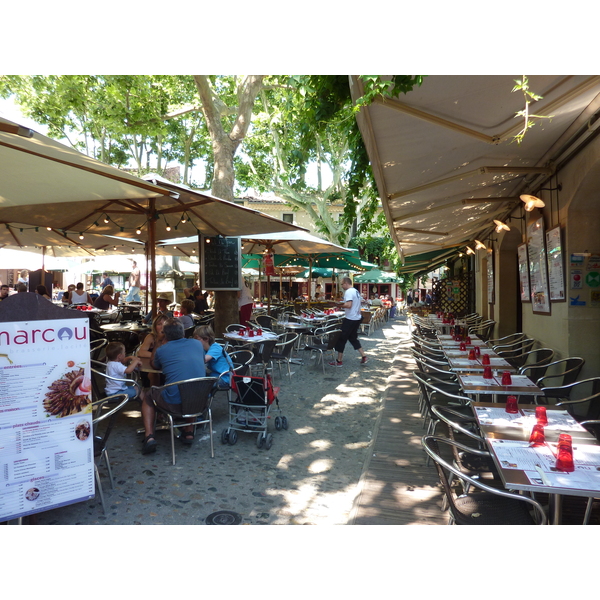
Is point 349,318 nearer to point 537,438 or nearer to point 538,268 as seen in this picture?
point 538,268

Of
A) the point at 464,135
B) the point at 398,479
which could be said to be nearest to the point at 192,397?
the point at 398,479

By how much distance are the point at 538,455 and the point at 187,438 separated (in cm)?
326

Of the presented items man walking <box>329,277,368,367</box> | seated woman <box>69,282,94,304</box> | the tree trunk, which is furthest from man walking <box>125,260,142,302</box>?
man walking <box>329,277,368,367</box>

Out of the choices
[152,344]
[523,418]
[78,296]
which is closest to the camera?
[523,418]

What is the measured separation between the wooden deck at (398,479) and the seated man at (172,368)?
72.9 inches

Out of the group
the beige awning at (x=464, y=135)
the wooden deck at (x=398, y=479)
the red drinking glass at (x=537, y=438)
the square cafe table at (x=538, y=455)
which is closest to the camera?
the square cafe table at (x=538, y=455)

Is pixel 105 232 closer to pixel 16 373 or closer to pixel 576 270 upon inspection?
pixel 16 373

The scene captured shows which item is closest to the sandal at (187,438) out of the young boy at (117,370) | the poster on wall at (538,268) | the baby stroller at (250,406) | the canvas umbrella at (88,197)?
the baby stroller at (250,406)

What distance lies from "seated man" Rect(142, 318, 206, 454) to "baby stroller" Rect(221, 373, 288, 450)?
0.56 meters

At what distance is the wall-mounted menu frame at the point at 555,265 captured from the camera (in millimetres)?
5668

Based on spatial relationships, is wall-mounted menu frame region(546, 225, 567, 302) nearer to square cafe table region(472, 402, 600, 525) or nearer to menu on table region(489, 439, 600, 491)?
square cafe table region(472, 402, 600, 525)

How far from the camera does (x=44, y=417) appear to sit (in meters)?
2.82

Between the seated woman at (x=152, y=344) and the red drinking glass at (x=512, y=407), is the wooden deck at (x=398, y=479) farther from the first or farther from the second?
the seated woman at (x=152, y=344)
